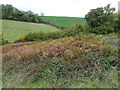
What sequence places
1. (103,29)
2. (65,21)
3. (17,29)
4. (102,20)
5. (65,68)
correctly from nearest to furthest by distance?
(65,68) → (103,29) → (102,20) → (17,29) → (65,21)

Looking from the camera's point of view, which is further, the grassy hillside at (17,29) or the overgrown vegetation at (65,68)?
the grassy hillside at (17,29)

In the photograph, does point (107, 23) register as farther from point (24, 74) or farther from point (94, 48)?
point (24, 74)

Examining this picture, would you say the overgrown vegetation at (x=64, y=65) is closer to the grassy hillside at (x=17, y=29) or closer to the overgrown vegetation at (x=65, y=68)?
the overgrown vegetation at (x=65, y=68)

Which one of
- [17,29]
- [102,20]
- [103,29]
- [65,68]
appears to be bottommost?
[65,68]

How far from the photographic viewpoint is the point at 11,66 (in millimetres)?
2984

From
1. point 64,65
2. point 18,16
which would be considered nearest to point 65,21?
point 18,16

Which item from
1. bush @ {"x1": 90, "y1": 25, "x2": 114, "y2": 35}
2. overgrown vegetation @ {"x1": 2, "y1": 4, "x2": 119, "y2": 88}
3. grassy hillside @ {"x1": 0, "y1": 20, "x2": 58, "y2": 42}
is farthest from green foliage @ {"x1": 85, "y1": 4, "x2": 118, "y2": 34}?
grassy hillside @ {"x1": 0, "y1": 20, "x2": 58, "y2": 42}

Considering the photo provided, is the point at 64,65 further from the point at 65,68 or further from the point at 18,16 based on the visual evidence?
the point at 18,16

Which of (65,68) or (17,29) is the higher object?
(17,29)

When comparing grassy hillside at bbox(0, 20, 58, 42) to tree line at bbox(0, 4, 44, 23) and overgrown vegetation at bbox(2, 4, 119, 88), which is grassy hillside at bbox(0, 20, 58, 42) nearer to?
tree line at bbox(0, 4, 44, 23)

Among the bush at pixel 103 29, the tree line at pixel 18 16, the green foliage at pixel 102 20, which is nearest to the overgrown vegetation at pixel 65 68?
the bush at pixel 103 29

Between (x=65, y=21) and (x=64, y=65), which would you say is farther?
(x=65, y=21)

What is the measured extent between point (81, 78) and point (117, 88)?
2.51 ft

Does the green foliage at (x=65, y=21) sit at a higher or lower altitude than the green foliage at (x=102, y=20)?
higher
